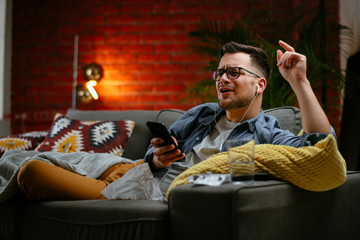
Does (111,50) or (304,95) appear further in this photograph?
(111,50)

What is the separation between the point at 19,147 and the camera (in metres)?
2.29

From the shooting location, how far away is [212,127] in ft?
6.06

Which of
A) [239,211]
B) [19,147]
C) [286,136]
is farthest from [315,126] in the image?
[19,147]

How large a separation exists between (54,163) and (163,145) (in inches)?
19.2

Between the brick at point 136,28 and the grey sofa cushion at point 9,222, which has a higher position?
the brick at point 136,28

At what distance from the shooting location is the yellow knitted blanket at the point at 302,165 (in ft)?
3.93

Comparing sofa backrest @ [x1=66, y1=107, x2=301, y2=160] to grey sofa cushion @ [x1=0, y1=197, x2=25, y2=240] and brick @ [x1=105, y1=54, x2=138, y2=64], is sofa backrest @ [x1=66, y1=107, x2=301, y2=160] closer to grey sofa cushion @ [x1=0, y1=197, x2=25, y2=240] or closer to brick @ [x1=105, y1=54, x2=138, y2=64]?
grey sofa cushion @ [x1=0, y1=197, x2=25, y2=240]

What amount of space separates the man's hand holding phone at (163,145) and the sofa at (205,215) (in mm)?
213

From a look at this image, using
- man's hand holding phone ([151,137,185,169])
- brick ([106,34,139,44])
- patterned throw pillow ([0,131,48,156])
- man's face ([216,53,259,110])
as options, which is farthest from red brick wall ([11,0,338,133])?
man's hand holding phone ([151,137,185,169])

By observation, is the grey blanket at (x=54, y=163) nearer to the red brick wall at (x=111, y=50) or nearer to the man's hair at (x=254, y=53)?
the man's hair at (x=254, y=53)

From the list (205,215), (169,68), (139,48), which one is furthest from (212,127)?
(139,48)

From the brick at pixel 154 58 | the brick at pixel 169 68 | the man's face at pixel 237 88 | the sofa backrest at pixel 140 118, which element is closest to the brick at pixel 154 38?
the brick at pixel 154 58

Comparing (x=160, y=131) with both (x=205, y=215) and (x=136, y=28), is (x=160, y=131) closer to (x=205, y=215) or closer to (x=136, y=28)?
(x=205, y=215)

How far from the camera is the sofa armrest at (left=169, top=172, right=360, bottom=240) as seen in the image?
1054 mm
